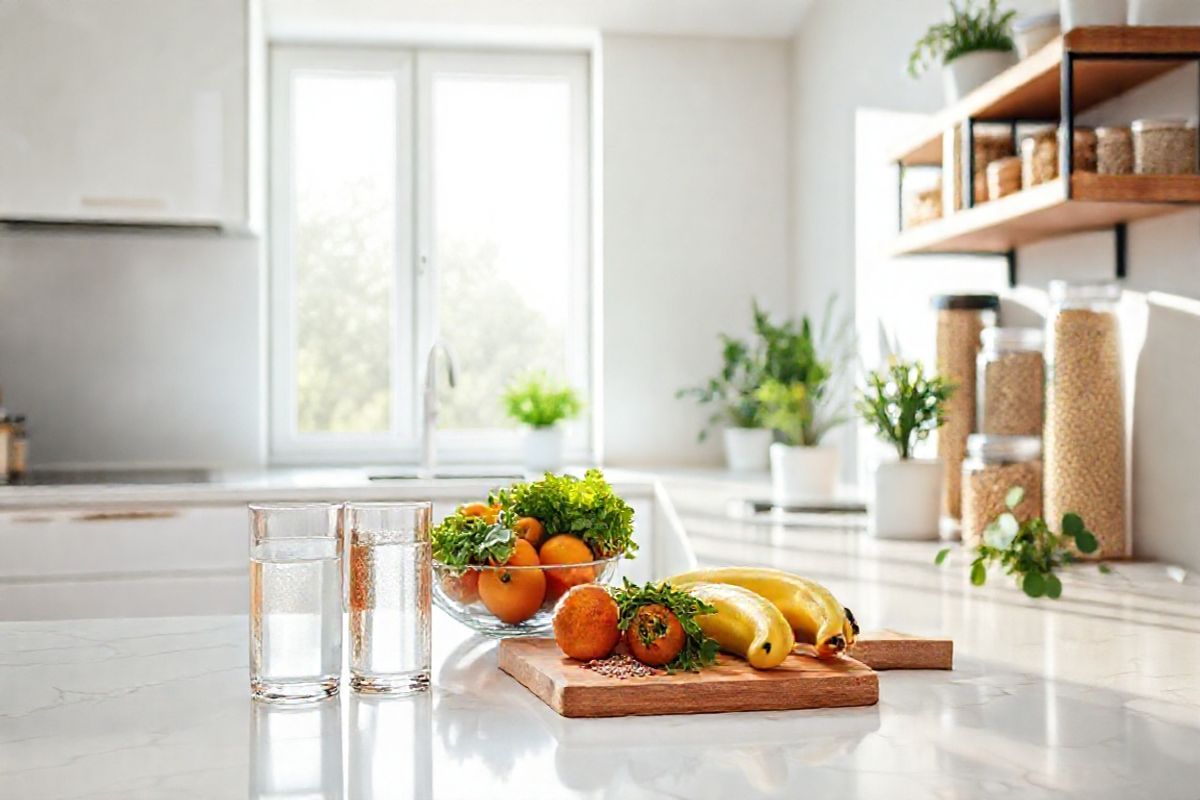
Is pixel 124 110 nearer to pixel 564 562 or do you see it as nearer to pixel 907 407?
pixel 907 407

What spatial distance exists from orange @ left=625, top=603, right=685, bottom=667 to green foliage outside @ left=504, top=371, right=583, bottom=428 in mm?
2735

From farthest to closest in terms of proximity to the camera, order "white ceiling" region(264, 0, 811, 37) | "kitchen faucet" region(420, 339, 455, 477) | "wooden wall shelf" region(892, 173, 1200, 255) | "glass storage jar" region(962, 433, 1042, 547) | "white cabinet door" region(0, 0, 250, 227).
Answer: "white ceiling" region(264, 0, 811, 37) < "kitchen faucet" region(420, 339, 455, 477) < "white cabinet door" region(0, 0, 250, 227) < "glass storage jar" region(962, 433, 1042, 547) < "wooden wall shelf" region(892, 173, 1200, 255)

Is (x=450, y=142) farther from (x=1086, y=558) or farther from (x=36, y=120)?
(x=1086, y=558)

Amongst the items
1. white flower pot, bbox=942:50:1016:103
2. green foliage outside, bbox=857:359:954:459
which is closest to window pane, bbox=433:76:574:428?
green foliage outside, bbox=857:359:954:459

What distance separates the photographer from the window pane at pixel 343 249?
403 centimetres

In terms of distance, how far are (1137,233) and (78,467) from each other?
292cm

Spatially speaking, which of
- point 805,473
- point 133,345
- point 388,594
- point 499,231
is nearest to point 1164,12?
point 805,473

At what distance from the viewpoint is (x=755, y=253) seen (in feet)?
13.7

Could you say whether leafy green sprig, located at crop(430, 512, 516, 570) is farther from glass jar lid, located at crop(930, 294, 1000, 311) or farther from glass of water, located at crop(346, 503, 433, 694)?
glass jar lid, located at crop(930, 294, 1000, 311)

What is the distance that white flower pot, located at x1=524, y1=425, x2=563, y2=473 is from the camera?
3.81m

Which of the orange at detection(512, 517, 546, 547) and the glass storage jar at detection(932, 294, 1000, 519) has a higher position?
the glass storage jar at detection(932, 294, 1000, 519)

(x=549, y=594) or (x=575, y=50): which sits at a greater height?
(x=575, y=50)

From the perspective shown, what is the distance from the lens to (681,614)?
3.55 ft

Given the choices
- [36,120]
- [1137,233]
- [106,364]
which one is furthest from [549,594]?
[106,364]
